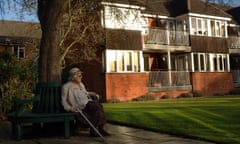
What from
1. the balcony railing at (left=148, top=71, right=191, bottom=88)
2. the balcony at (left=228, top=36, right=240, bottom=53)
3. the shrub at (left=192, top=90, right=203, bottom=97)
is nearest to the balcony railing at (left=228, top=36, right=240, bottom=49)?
the balcony at (left=228, top=36, right=240, bottom=53)

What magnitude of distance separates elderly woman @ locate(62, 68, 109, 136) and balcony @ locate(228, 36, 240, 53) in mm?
26312

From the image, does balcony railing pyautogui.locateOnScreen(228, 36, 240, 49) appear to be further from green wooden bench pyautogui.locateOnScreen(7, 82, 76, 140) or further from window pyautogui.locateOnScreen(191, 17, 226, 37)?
green wooden bench pyautogui.locateOnScreen(7, 82, 76, 140)

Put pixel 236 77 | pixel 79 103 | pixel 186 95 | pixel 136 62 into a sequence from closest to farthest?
pixel 79 103 < pixel 136 62 < pixel 186 95 < pixel 236 77

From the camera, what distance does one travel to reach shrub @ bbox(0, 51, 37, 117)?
990cm

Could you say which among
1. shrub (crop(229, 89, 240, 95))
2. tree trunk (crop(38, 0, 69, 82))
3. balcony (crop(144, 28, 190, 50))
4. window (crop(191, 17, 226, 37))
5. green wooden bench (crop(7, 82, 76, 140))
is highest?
window (crop(191, 17, 226, 37))

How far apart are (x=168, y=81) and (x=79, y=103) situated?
1908cm

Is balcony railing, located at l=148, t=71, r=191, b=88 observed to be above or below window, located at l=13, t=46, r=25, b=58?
below

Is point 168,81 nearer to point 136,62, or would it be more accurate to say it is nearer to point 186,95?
point 186,95

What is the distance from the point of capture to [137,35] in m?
23.6

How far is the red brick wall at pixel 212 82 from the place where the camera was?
27.1m

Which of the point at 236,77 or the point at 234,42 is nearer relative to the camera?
the point at 234,42

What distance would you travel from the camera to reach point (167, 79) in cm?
2533

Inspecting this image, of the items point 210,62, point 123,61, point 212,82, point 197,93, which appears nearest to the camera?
point 123,61

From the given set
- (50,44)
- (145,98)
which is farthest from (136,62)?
(50,44)
